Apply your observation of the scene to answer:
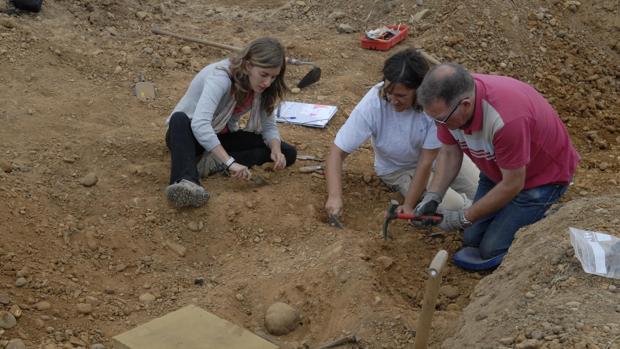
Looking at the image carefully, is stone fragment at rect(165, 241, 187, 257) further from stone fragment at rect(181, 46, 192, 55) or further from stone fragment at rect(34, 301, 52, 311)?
stone fragment at rect(181, 46, 192, 55)

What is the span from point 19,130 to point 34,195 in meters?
0.95

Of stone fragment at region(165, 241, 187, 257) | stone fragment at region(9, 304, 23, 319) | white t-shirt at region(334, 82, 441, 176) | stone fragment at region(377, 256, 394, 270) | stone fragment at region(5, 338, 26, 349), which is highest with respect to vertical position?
white t-shirt at region(334, 82, 441, 176)

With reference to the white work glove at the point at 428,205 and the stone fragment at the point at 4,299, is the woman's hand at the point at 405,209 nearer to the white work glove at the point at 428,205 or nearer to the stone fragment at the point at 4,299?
the white work glove at the point at 428,205

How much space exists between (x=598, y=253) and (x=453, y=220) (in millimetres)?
1309

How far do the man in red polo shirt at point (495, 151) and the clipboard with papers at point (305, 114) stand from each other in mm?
1884

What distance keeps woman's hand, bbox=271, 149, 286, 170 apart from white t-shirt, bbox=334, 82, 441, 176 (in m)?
0.51

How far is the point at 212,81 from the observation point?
464 centimetres


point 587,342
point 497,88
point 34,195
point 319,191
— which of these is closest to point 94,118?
point 34,195

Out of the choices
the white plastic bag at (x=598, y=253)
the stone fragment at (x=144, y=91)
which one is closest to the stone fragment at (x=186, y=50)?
the stone fragment at (x=144, y=91)

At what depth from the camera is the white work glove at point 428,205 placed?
427 centimetres

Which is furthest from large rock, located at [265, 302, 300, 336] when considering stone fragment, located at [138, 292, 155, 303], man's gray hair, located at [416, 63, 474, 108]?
man's gray hair, located at [416, 63, 474, 108]

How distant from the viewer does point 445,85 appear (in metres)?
3.62

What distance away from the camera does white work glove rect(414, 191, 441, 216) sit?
168 inches

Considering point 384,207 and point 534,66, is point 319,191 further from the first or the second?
point 534,66
